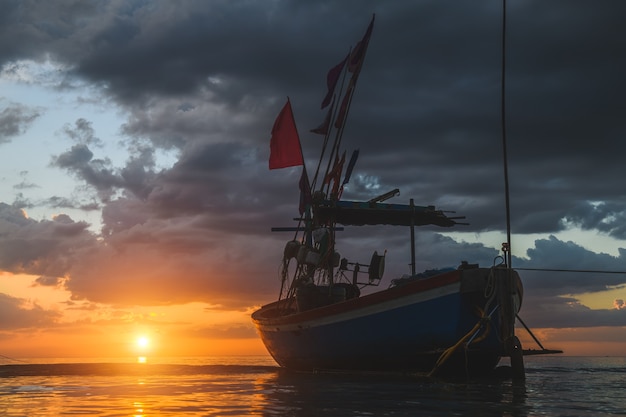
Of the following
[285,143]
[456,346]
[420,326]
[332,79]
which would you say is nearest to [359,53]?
[332,79]

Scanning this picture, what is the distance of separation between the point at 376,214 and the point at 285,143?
5780mm

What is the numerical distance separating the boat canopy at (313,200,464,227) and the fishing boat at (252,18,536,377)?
50mm

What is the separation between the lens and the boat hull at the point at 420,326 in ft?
78.5

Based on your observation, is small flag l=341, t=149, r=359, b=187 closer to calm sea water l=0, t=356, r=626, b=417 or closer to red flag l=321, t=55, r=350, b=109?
red flag l=321, t=55, r=350, b=109

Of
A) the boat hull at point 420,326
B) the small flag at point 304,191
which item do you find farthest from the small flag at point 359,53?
the boat hull at point 420,326

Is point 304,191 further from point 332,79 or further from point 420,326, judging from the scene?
point 420,326

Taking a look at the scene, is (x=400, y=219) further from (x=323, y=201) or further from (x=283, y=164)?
(x=283, y=164)

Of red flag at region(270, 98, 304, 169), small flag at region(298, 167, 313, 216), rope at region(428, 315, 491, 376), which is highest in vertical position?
red flag at region(270, 98, 304, 169)

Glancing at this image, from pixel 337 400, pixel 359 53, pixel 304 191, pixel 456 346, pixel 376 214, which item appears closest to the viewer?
pixel 337 400

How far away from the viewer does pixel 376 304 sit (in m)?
25.5

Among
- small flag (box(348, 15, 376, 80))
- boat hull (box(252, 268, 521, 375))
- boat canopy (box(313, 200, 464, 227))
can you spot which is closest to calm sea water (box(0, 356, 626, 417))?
boat hull (box(252, 268, 521, 375))

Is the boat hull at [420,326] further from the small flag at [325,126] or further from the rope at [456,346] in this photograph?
the small flag at [325,126]

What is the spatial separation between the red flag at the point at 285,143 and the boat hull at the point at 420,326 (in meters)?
9.18

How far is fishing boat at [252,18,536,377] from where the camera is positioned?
24.1 m
